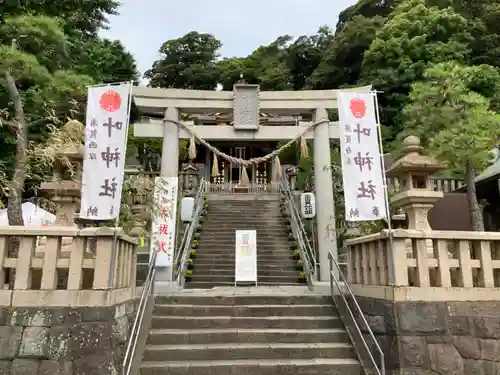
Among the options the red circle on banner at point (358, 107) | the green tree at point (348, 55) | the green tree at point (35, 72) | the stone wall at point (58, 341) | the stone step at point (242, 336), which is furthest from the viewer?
the green tree at point (348, 55)

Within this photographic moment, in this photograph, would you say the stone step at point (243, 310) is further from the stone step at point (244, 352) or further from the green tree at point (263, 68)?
the green tree at point (263, 68)

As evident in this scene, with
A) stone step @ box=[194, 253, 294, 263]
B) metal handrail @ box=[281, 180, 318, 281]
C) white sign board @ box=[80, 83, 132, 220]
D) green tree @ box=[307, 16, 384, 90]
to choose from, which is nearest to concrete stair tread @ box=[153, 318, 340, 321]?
white sign board @ box=[80, 83, 132, 220]

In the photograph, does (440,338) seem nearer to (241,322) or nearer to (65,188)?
(241,322)

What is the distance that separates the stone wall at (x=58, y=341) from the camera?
4016mm

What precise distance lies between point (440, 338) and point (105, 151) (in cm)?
A: 498

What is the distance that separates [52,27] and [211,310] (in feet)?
23.6

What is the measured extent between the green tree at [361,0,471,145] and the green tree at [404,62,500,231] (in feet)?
34.0

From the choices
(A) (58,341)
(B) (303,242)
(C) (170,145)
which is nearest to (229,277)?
(B) (303,242)

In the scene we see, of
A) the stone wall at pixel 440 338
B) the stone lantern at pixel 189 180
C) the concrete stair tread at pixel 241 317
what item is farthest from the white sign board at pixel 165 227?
the stone lantern at pixel 189 180

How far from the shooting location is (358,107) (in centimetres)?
635

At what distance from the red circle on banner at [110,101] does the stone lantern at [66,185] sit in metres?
0.69

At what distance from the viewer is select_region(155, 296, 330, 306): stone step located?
630 cm

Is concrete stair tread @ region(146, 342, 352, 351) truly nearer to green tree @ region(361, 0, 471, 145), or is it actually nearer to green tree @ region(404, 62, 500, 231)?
green tree @ region(404, 62, 500, 231)

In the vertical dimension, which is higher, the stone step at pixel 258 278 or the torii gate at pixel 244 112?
the torii gate at pixel 244 112
